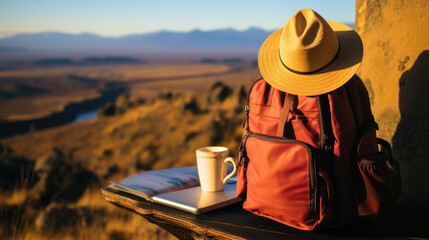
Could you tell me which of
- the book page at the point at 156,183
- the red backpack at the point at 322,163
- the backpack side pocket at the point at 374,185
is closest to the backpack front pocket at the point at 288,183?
the red backpack at the point at 322,163

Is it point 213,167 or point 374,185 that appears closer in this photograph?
point 374,185

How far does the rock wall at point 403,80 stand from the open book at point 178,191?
0.80 metres

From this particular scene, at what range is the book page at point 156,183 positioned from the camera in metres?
1.63

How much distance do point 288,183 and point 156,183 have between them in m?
0.69

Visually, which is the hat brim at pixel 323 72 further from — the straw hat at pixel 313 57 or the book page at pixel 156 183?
the book page at pixel 156 183

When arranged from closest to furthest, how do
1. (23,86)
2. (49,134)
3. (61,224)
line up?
1. (61,224)
2. (49,134)
3. (23,86)

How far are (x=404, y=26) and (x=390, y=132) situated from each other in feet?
1.61

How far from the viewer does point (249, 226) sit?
130 cm

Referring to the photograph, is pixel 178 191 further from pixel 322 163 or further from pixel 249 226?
pixel 322 163

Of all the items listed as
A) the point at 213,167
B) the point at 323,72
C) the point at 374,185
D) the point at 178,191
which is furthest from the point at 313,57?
the point at 178,191

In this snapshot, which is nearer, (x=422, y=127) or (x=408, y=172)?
(x=422, y=127)

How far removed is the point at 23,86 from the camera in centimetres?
6362

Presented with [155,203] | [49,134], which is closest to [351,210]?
[155,203]

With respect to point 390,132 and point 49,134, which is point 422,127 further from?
point 49,134
